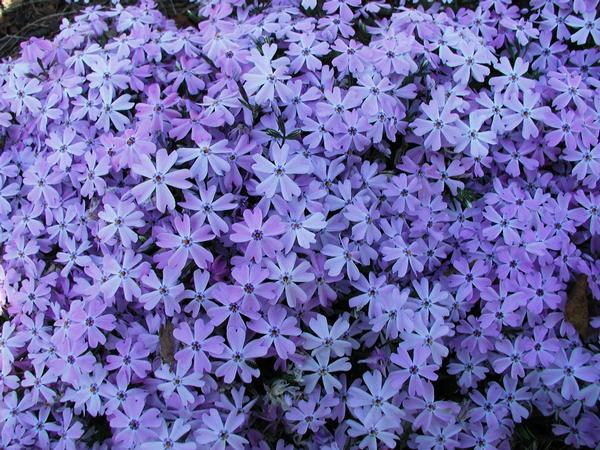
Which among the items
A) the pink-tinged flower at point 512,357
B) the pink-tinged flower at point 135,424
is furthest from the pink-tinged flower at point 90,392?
the pink-tinged flower at point 512,357

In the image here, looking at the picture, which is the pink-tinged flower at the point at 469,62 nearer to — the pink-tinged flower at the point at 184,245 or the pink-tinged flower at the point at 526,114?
the pink-tinged flower at the point at 526,114

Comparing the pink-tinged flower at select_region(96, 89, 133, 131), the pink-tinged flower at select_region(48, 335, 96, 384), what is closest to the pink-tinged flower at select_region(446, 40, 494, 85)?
the pink-tinged flower at select_region(96, 89, 133, 131)

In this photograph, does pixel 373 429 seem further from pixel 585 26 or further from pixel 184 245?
pixel 585 26

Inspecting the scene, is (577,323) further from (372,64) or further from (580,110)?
(372,64)

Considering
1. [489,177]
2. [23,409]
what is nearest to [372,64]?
[489,177]

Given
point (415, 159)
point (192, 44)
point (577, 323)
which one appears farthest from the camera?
point (192, 44)

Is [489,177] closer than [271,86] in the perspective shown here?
No
